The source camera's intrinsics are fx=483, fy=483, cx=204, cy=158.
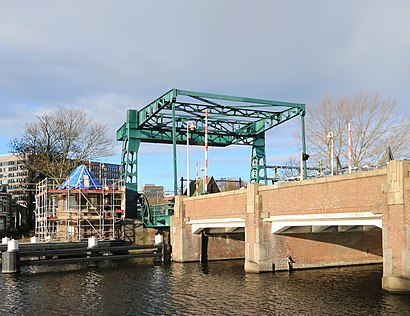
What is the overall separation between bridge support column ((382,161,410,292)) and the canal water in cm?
69

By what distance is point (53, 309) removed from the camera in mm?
18219

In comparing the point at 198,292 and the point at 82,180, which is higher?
the point at 82,180

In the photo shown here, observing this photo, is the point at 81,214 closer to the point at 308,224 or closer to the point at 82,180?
the point at 82,180

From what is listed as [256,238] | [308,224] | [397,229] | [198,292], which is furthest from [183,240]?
[397,229]

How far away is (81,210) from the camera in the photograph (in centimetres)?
3906

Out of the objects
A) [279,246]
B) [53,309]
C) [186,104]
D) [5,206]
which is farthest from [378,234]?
[5,206]

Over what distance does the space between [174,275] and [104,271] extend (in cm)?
502

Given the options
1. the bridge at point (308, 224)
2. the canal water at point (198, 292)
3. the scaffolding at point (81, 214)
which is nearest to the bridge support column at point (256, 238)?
the bridge at point (308, 224)

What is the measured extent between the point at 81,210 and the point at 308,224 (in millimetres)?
21608

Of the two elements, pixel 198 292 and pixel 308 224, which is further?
pixel 308 224

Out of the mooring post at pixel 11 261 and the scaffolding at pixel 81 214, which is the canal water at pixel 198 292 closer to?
the mooring post at pixel 11 261

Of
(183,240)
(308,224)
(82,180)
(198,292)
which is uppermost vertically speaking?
(82,180)

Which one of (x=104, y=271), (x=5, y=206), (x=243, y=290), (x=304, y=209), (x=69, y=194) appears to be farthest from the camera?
(x=5, y=206)

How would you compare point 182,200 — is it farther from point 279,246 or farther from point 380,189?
point 380,189
